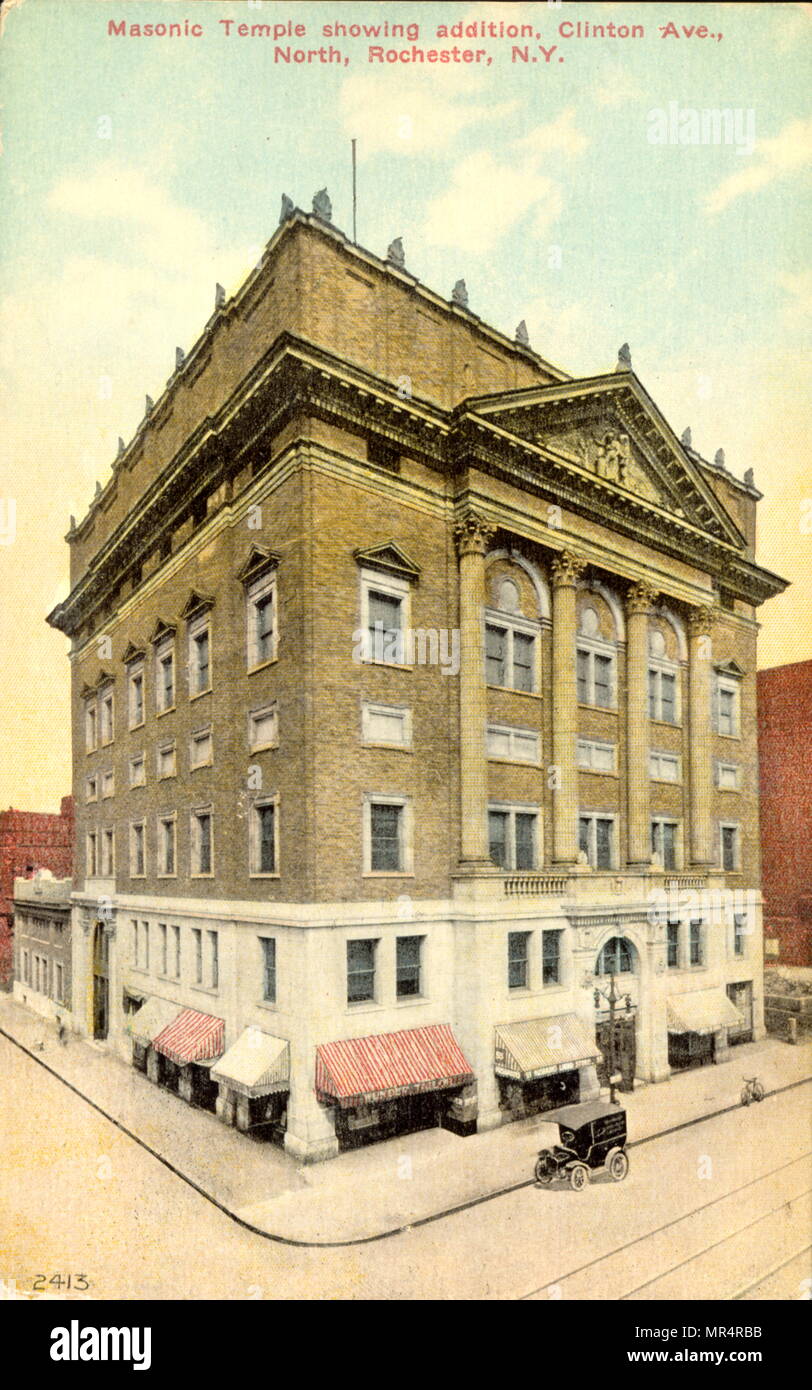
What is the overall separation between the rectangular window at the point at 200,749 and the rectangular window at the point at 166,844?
6.72 feet

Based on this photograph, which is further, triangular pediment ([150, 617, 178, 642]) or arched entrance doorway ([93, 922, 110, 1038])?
arched entrance doorway ([93, 922, 110, 1038])

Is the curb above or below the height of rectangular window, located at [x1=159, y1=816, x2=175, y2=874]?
below

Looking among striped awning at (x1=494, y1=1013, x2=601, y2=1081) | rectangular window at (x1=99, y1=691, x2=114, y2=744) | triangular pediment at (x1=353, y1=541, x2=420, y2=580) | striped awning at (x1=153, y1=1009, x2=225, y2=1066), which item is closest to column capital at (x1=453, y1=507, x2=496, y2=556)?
triangular pediment at (x1=353, y1=541, x2=420, y2=580)

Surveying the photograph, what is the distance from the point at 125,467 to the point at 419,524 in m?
6.72

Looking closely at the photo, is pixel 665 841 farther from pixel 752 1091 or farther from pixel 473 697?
pixel 473 697

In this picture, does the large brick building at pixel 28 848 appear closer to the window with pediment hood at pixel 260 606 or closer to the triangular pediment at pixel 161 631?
the triangular pediment at pixel 161 631

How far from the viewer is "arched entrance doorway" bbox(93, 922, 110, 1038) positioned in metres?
25.0

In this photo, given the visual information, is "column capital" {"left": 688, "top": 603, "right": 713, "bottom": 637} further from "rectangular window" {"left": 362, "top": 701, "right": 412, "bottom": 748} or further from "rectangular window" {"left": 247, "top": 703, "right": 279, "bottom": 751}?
"rectangular window" {"left": 247, "top": 703, "right": 279, "bottom": 751}

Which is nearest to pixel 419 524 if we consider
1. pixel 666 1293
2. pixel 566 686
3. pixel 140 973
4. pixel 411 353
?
pixel 411 353

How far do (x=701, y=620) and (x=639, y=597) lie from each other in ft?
6.83

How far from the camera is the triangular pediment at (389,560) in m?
18.5

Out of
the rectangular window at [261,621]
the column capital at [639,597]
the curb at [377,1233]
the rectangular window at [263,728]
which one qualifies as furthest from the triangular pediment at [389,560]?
the curb at [377,1233]

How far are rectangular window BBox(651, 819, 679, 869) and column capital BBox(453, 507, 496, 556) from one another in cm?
1014

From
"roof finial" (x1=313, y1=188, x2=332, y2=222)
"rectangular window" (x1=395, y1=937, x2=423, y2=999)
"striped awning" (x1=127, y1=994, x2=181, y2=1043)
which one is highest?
"roof finial" (x1=313, y1=188, x2=332, y2=222)
